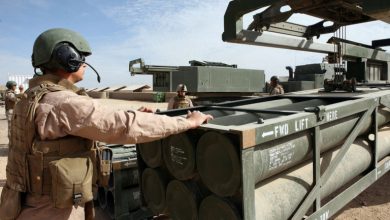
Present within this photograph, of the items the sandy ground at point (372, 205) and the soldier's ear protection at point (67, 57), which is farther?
the sandy ground at point (372, 205)

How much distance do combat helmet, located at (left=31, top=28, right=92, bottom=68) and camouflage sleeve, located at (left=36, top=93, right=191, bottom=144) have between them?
392mm

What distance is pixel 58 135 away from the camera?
2.00 m

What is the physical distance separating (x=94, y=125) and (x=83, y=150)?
29 centimetres

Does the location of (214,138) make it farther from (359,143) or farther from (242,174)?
(359,143)

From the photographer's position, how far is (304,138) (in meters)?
2.60

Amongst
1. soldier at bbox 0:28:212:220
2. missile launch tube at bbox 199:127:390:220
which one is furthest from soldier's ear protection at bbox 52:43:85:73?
missile launch tube at bbox 199:127:390:220

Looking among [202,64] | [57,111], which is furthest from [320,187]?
[202,64]

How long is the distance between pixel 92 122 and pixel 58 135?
0.23 m

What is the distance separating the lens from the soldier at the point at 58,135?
197cm

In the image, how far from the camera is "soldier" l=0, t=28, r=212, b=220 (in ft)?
6.46

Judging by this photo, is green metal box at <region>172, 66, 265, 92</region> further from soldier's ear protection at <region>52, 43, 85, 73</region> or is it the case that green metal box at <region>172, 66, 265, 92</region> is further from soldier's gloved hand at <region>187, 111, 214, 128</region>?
soldier's ear protection at <region>52, 43, 85, 73</region>

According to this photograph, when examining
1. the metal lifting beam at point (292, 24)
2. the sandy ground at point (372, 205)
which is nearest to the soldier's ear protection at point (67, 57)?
the metal lifting beam at point (292, 24)

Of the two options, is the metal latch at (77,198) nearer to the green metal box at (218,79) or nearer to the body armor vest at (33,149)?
the body armor vest at (33,149)

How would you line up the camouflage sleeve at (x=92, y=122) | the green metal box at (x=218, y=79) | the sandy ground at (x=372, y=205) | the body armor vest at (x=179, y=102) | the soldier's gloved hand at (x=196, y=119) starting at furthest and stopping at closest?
the green metal box at (x=218, y=79) → the body armor vest at (x=179, y=102) → the sandy ground at (x=372, y=205) → the soldier's gloved hand at (x=196, y=119) → the camouflage sleeve at (x=92, y=122)
